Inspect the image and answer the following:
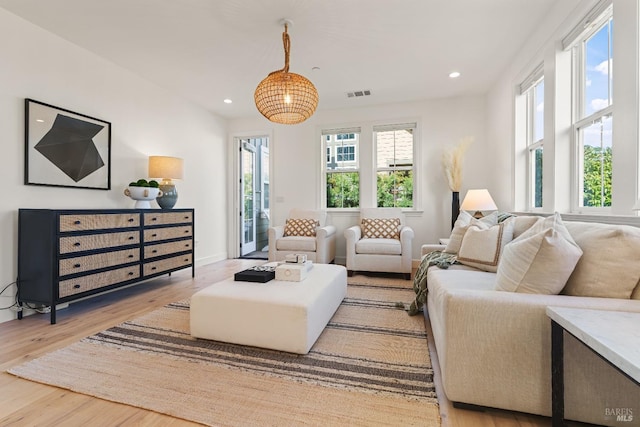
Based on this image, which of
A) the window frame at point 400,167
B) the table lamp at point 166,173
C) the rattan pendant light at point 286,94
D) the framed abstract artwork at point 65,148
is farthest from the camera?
the window frame at point 400,167

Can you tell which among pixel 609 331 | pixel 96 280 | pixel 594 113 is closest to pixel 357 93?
pixel 594 113

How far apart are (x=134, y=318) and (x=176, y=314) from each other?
32 cm

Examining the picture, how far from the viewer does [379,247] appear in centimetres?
379

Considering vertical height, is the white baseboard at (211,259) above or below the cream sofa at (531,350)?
below

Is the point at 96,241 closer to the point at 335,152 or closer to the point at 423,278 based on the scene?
the point at 423,278

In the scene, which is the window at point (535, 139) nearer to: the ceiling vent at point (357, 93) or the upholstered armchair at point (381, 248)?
the upholstered armchair at point (381, 248)

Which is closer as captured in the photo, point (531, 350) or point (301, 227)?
point (531, 350)

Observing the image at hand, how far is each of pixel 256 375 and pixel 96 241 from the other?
205cm

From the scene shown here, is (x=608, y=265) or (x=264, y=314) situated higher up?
(x=608, y=265)

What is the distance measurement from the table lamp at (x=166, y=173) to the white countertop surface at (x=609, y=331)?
3718 millimetres

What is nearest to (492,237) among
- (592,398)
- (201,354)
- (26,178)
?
(592,398)

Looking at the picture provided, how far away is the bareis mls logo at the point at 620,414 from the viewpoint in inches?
44.1

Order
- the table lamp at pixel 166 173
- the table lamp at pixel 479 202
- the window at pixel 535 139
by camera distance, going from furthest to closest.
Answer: the table lamp at pixel 166 173 → the table lamp at pixel 479 202 → the window at pixel 535 139


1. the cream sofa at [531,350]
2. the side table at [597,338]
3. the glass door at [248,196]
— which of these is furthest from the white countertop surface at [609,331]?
the glass door at [248,196]
